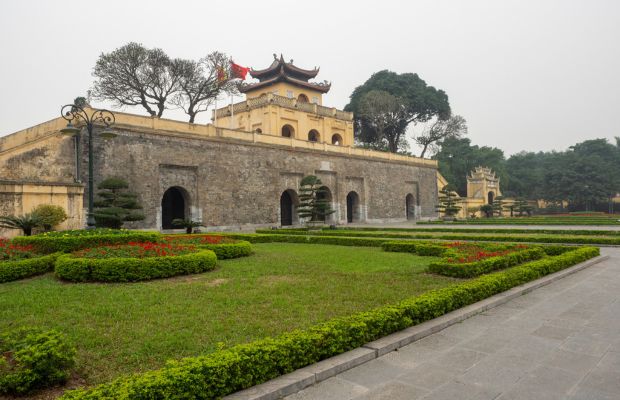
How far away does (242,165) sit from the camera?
24.9m

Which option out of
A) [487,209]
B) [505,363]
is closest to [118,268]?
[505,363]

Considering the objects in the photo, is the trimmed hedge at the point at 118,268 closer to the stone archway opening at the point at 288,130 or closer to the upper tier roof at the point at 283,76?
the stone archway opening at the point at 288,130

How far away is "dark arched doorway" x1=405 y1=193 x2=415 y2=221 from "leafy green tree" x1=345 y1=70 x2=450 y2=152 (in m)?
10.3

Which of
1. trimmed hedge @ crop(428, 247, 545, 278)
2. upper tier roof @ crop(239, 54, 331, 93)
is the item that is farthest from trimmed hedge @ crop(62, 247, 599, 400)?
upper tier roof @ crop(239, 54, 331, 93)

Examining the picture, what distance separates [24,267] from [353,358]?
7669 millimetres

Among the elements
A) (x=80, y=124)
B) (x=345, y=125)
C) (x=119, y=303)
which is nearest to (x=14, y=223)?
(x=80, y=124)

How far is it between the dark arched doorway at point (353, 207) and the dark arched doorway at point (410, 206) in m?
7.06

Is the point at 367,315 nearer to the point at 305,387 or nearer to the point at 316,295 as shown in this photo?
the point at 305,387

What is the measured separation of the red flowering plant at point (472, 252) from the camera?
848 centimetres

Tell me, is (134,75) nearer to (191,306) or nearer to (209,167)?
(209,167)

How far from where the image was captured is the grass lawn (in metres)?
4.07

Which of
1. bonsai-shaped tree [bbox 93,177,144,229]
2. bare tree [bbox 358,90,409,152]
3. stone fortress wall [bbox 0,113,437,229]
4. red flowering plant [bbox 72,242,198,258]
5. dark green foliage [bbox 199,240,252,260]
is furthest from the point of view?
bare tree [bbox 358,90,409,152]

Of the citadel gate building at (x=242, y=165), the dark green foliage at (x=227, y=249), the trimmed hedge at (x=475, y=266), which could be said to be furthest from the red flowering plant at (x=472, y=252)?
the citadel gate building at (x=242, y=165)

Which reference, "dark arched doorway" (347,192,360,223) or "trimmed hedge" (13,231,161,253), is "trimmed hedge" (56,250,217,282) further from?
"dark arched doorway" (347,192,360,223)
